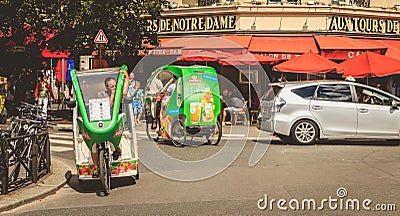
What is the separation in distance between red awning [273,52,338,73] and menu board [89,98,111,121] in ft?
39.1

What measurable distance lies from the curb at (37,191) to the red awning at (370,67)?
38.1 ft

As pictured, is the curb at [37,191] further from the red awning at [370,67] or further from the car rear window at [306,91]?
the red awning at [370,67]

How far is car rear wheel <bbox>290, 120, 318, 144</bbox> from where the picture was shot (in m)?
14.5

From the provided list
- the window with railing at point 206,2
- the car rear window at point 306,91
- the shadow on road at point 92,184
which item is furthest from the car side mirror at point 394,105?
the window with railing at point 206,2

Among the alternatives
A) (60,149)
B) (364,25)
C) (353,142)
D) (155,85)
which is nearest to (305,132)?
(353,142)

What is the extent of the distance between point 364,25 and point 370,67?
20.7 ft

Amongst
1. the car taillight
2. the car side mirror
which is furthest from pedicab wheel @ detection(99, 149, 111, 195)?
the car side mirror

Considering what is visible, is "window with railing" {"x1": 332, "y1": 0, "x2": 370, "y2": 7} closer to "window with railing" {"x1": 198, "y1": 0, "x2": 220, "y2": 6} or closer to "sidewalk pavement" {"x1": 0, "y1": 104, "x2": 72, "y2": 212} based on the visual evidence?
"window with railing" {"x1": 198, "y1": 0, "x2": 220, "y2": 6}

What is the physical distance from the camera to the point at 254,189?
9.07 meters

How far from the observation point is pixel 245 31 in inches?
945

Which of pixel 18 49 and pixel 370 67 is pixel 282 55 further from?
pixel 18 49

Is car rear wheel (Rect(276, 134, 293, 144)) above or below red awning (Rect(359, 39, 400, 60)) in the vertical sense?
below

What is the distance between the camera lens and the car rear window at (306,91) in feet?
48.1

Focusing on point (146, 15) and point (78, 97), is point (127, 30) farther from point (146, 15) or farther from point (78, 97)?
point (78, 97)
